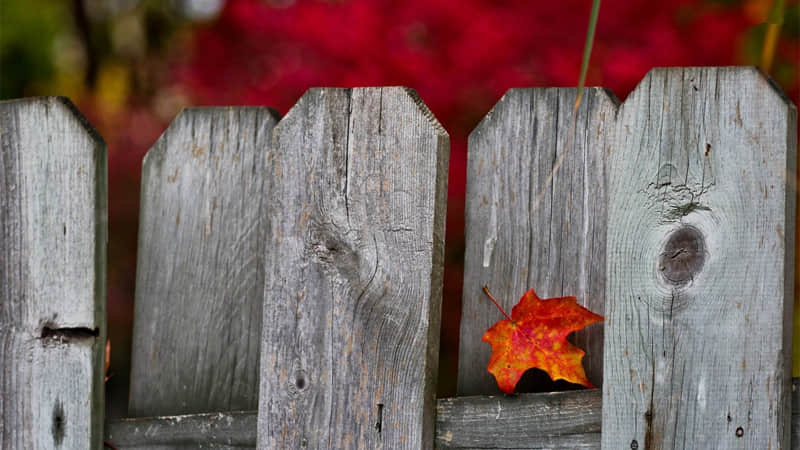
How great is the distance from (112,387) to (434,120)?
4430 mm

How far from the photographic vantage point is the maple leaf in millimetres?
1198

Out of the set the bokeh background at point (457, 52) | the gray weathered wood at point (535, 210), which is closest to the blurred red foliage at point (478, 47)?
the bokeh background at point (457, 52)

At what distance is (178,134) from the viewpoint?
141 centimetres

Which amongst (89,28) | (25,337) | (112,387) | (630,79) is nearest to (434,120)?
(25,337)

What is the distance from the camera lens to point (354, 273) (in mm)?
1258

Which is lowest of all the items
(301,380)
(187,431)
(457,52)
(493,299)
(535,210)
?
(187,431)

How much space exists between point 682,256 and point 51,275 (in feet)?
3.65

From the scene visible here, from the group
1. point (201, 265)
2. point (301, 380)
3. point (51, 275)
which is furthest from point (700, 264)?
point (51, 275)

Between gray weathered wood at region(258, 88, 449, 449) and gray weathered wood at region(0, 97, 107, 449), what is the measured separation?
1.13 feet

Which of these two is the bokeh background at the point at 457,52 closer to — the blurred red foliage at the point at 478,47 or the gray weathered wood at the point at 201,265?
the blurred red foliage at the point at 478,47

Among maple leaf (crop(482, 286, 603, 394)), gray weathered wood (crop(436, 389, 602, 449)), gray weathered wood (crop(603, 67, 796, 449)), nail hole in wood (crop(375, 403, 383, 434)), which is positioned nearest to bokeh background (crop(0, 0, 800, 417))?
gray weathered wood (crop(603, 67, 796, 449))

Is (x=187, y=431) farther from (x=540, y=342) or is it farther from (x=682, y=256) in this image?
(x=682, y=256)

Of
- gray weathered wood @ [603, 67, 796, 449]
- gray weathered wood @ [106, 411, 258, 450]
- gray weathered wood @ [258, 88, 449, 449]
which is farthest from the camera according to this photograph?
gray weathered wood @ [106, 411, 258, 450]

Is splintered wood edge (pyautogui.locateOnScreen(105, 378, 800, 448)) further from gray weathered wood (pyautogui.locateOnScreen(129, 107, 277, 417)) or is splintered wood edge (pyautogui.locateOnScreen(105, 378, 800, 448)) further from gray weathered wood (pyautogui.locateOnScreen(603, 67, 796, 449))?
gray weathered wood (pyautogui.locateOnScreen(129, 107, 277, 417))
